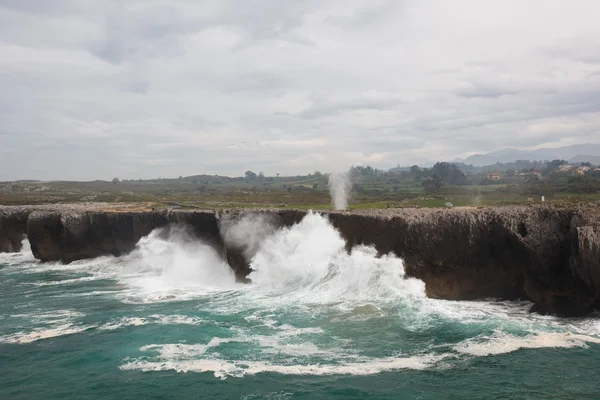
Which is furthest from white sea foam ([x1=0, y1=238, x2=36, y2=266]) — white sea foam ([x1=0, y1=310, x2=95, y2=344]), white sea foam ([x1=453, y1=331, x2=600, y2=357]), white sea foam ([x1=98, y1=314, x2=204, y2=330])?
white sea foam ([x1=453, y1=331, x2=600, y2=357])

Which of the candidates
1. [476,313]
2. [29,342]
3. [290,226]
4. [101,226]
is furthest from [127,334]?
[101,226]

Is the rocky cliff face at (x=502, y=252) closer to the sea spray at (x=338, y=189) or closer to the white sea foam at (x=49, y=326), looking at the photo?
the white sea foam at (x=49, y=326)

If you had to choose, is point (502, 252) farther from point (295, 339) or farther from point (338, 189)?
point (338, 189)

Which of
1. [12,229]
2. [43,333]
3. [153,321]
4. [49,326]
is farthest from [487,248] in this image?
[12,229]

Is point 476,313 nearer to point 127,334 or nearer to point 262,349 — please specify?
point 262,349

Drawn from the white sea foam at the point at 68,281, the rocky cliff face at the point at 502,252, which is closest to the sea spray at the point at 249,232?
the rocky cliff face at the point at 502,252
